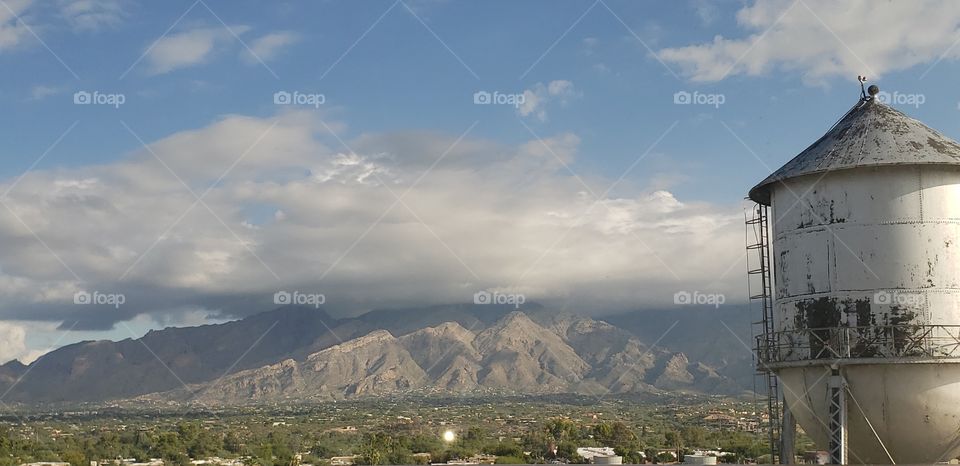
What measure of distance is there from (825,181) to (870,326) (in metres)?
4.45

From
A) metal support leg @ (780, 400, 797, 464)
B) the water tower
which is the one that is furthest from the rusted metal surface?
metal support leg @ (780, 400, 797, 464)

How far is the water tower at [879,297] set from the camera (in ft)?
82.3

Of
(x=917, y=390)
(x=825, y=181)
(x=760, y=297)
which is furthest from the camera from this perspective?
(x=760, y=297)

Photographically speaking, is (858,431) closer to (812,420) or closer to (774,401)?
(812,420)

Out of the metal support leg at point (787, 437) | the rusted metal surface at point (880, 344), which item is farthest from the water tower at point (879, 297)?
the metal support leg at point (787, 437)

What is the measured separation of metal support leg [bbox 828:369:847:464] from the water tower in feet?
0.09

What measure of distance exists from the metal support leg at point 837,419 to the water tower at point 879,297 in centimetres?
3

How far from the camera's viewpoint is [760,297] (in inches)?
1202

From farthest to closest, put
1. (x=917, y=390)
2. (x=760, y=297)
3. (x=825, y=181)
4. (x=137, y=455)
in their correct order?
(x=137, y=455), (x=760, y=297), (x=825, y=181), (x=917, y=390)

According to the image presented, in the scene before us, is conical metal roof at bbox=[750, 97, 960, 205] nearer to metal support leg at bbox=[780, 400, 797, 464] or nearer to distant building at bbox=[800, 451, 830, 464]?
metal support leg at bbox=[780, 400, 797, 464]

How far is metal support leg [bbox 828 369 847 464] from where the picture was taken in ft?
82.4

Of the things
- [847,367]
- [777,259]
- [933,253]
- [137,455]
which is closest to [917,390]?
[847,367]

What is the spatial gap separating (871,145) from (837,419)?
812 centimetres

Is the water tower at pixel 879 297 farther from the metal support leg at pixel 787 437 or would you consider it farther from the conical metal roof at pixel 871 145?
the metal support leg at pixel 787 437
